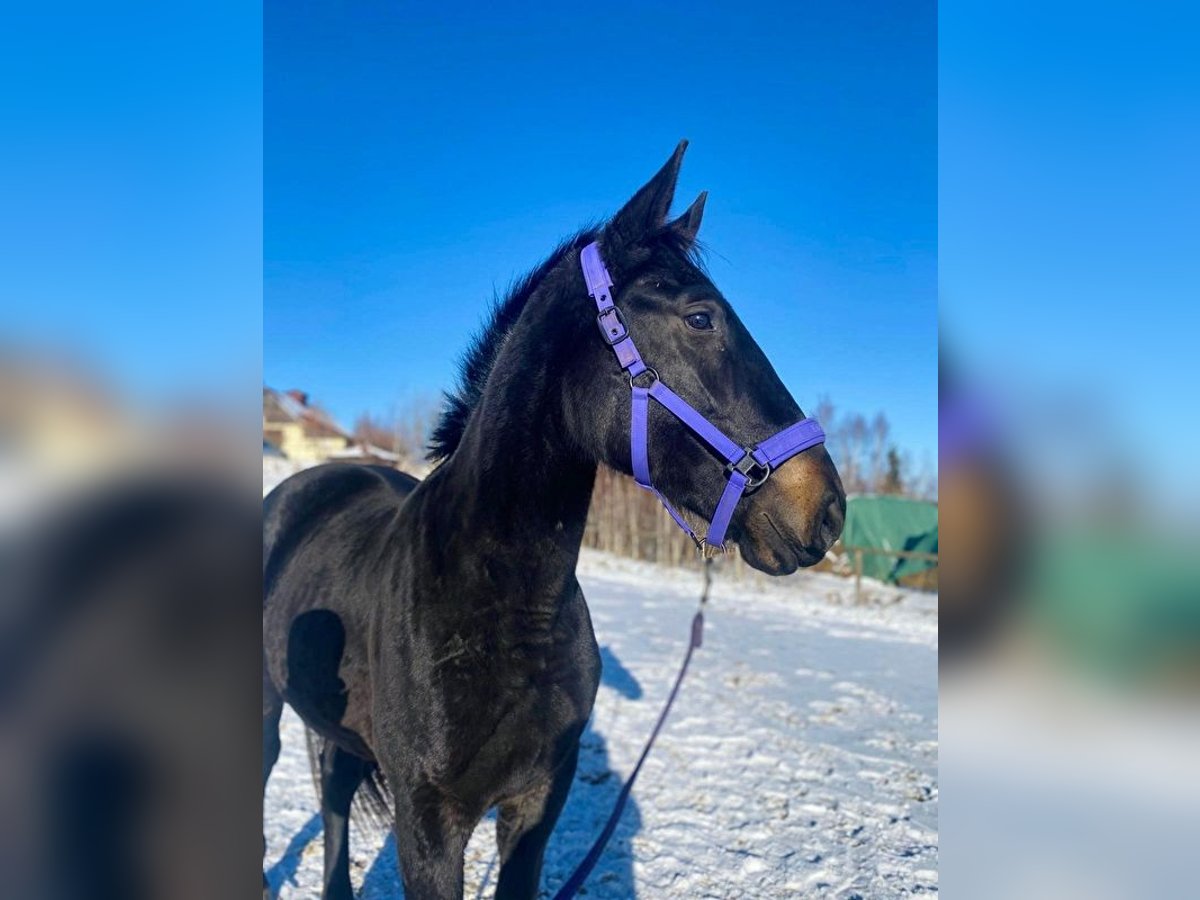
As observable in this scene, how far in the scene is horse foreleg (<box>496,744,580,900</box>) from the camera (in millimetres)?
2150

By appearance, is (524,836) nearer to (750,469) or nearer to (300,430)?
(750,469)

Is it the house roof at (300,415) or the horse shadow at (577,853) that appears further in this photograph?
the horse shadow at (577,853)

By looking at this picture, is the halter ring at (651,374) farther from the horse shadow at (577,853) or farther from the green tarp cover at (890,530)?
the green tarp cover at (890,530)

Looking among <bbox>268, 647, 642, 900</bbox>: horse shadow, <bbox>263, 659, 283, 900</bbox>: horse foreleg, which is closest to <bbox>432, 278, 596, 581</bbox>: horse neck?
<bbox>263, 659, 283, 900</bbox>: horse foreleg

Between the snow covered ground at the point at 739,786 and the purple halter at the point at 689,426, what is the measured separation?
8.75 ft

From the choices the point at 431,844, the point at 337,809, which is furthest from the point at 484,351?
the point at 337,809

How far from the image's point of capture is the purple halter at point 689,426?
1.68 meters

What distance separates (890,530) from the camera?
15305 millimetres

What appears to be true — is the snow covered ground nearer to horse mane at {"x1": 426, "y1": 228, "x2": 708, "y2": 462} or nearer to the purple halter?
horse mane at {"x1": 426, "y1": 228, "x2": 708, "y2": 462}

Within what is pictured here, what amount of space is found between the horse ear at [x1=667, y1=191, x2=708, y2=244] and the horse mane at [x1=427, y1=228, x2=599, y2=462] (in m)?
0.24
